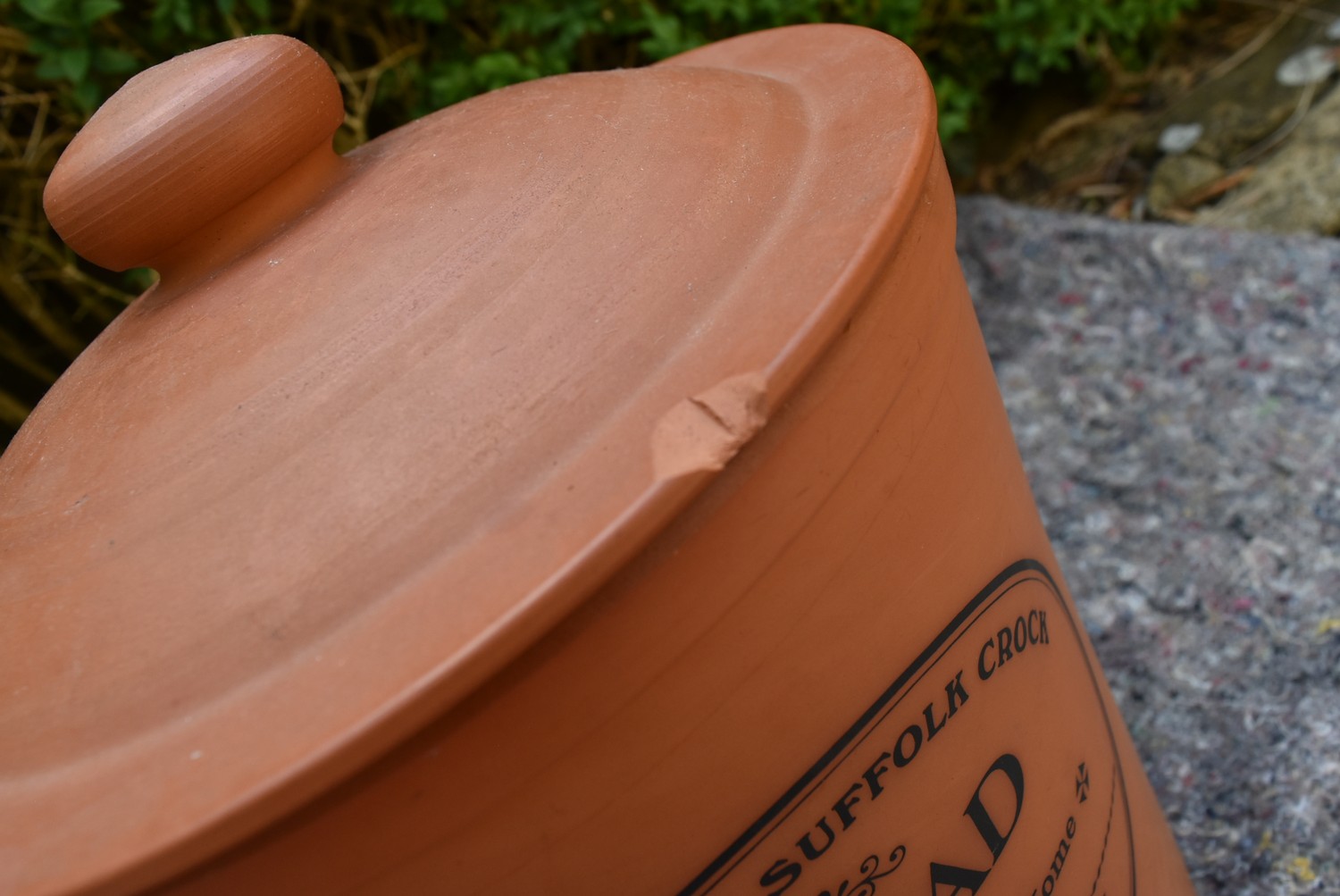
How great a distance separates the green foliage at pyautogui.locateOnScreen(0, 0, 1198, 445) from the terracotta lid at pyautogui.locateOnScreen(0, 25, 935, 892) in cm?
96

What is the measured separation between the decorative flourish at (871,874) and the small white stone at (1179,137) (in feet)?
7.63

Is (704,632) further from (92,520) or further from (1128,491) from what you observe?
(1128,491)

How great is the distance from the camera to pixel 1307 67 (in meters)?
2.62

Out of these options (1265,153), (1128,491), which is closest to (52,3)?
(1128,491)

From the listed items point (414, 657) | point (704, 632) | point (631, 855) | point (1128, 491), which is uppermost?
point (414, 657)

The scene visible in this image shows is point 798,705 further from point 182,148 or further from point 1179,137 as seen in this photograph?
point 1179,137

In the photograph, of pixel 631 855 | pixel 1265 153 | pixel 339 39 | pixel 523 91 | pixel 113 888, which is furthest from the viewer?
pixel 1265 153

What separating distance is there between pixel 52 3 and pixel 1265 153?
Answer: 7.83ft

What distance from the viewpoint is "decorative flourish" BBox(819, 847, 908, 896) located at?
0.79m

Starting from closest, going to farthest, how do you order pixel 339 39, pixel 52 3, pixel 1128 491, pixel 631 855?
pixel 631 855 → pixel 52 3 → pixel 1128 491 → pixel 339 39

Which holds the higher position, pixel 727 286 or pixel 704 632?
pixel 727 286

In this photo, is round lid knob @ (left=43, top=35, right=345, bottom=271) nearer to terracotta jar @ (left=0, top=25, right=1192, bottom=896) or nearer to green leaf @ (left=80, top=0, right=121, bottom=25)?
terracotta jar @ (left=0, top=25, right=1192, bottom=896)

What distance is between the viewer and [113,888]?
60 cm

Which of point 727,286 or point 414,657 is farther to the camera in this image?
point 727,286
